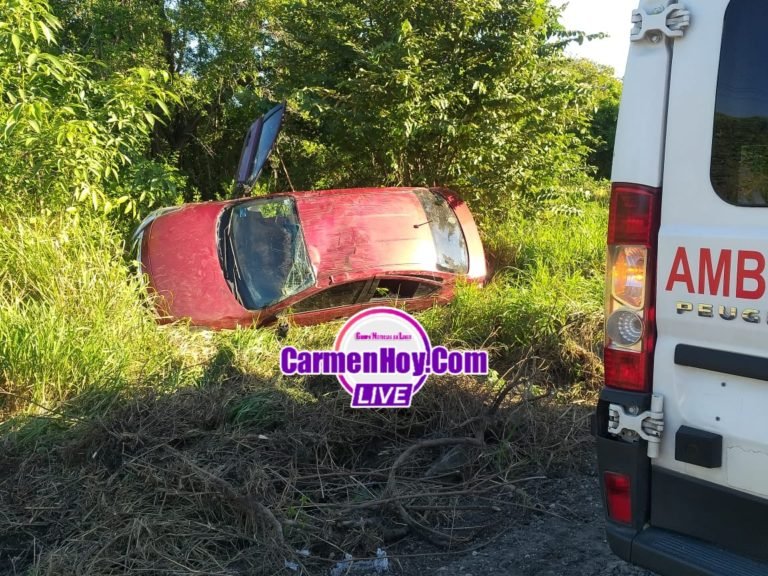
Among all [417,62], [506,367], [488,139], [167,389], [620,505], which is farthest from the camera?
[488,139]

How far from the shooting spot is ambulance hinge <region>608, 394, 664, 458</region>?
1852mm

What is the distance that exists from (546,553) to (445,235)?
329cm

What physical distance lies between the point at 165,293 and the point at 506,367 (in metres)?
2.45

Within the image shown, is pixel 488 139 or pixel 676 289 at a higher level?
pixel 488 139

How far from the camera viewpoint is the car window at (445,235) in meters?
5.46

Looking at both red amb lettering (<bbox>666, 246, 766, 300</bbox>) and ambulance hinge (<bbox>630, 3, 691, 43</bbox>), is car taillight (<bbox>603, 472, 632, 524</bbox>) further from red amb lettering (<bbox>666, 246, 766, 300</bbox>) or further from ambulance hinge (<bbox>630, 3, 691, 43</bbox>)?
ambulance hinge (<bbox>630, 3, 691, 43</bbox>)

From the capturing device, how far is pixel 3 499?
3086 millimetres

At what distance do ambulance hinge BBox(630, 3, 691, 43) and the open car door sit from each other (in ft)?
16.2

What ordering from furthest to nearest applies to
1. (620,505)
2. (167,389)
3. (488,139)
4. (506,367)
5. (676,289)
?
(488,139), (506,367), (167,389), (620,505), (676,289)

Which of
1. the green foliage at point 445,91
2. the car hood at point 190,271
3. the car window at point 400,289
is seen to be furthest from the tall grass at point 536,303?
the car hood at point 190,271

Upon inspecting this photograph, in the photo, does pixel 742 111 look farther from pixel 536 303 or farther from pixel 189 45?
pixel 189 45

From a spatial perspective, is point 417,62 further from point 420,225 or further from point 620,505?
point 620,505

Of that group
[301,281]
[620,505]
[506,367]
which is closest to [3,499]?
[301,281]

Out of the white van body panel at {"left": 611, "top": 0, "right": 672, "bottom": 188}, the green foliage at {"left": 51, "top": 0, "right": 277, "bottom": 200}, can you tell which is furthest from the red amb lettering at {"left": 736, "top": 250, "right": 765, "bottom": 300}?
the green foliage at {"left": 51, "top": 0, "right": 277, "bottom": 200}
